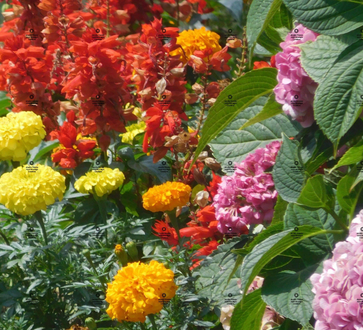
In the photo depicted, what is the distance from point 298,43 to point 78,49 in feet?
2.72

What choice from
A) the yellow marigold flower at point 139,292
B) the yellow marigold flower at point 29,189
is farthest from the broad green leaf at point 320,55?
the yellow marigold flower at point 29,189

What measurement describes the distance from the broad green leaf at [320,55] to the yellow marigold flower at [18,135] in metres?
0.91

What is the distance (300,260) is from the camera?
0.93 meters

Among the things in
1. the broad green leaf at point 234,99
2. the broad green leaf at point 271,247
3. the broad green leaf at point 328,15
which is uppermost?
the broad green leaf at point 328,15

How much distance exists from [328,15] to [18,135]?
3.16 feet

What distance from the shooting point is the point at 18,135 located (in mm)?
1496

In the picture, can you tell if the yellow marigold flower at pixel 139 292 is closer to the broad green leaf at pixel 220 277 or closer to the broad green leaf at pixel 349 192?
the broad green leaf at pixel 220 277

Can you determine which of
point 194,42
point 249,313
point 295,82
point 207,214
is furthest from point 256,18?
point 194,42

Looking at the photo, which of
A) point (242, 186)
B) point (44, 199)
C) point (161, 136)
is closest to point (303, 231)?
point (242, 186)

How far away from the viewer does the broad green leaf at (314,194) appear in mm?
817

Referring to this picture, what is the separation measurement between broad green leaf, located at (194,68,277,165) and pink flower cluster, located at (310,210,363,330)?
26 centimetres

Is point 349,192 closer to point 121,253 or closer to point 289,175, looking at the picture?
point 289,175

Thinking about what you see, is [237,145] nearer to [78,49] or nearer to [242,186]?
[242,186]

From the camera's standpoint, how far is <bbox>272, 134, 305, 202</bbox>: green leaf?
0.86 m
